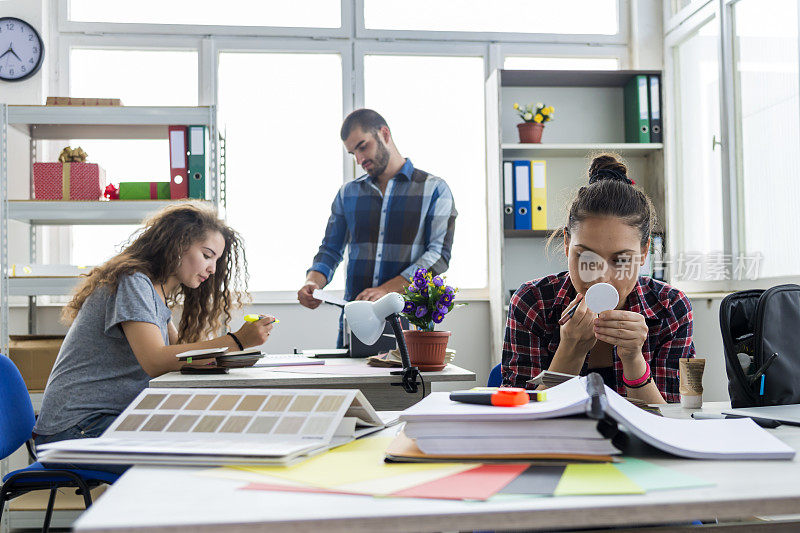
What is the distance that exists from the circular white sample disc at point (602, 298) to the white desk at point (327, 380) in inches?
30.4

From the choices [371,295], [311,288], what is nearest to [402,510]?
[371,295]

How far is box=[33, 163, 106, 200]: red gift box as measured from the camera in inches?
133

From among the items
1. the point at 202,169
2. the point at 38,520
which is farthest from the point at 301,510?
the point at 202,169

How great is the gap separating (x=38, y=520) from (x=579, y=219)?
97.2 inches

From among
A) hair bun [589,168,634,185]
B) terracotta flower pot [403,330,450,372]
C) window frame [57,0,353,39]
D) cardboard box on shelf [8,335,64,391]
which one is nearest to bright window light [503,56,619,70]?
window frame [57,0,353,39]

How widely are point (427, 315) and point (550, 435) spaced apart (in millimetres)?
1374

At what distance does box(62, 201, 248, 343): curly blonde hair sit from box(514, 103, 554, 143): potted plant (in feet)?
5.96

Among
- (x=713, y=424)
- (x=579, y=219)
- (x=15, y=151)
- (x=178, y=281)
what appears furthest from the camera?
(x=15, y=151)

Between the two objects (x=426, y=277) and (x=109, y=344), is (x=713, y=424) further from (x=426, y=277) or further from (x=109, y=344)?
(x=109, y=344)

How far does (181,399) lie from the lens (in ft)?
3.35

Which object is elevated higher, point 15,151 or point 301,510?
point 15,151

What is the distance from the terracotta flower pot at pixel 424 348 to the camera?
2146mm

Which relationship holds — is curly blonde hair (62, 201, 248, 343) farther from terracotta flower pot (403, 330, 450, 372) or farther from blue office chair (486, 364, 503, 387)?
blue office chair (486, 364, 503, 387)

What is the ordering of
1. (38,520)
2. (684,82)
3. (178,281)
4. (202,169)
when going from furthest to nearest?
1. (684,82)
2. (202,169)
3. (38,520)
4. (178,281)
